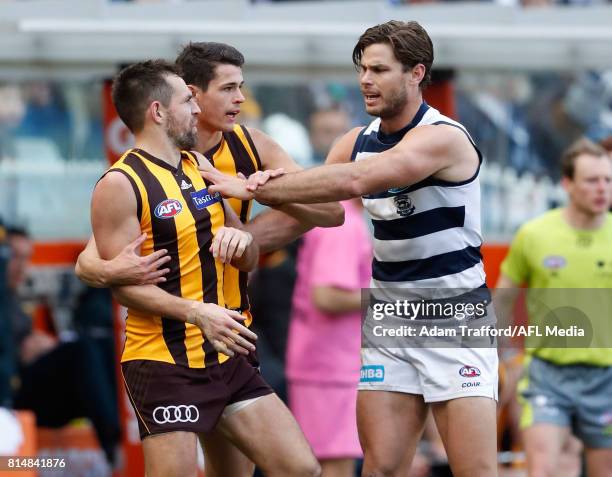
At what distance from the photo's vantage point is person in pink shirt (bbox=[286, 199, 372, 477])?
335 inches

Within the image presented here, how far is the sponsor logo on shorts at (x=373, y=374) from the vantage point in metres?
6.29

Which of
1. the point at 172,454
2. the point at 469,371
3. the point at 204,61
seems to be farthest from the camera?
the point at 204,61

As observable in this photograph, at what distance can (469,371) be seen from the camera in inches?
241

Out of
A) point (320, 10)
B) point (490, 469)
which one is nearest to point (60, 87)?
point (320, 10)

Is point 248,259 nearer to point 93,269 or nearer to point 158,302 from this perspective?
point 158,302

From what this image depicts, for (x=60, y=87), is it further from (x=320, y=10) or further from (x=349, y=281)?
(x=349, y=281)

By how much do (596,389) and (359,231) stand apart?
5.77 feet

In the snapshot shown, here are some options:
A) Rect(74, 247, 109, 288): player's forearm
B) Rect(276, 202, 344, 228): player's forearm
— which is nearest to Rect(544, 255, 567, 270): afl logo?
Rect(276, 202, 344, 228): player's forearm

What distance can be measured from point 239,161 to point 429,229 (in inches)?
37.3

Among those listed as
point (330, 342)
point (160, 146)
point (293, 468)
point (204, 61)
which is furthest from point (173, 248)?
point (330, 342)

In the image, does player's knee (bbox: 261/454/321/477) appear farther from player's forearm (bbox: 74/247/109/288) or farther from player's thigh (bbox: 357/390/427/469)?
player's forearm (bbox: 74/247/109/288)

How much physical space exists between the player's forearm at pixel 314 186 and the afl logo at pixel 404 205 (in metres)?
0.27

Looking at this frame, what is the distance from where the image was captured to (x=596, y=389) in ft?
26.7

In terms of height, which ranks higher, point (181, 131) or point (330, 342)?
point (181, 131)
